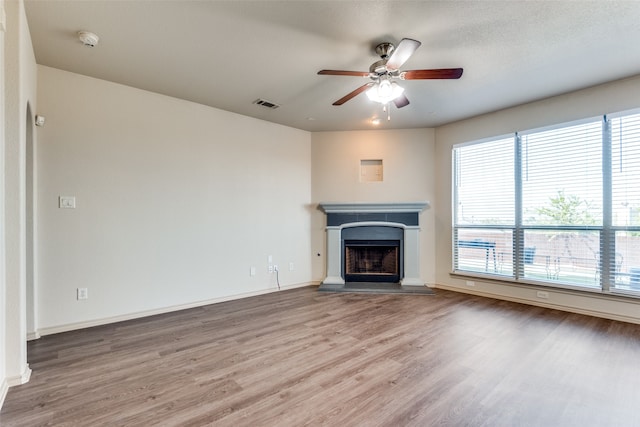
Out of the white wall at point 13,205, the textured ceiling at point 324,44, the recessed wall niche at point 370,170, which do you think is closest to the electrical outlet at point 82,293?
the white wall at point 13,205

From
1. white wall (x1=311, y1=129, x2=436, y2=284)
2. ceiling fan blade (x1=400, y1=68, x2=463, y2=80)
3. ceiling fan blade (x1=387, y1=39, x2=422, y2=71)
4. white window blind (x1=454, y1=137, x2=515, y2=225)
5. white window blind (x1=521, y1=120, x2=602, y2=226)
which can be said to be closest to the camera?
ceiling fan blade (x1=387, y1=39, x2=422, y2=71)

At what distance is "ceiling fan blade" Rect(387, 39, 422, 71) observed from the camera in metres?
2.08

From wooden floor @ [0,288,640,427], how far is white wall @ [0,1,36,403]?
260 millimetres

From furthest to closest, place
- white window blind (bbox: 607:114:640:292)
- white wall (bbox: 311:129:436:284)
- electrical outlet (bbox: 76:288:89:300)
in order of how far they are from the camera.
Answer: white wall (bbox: 311:129:436:284), white window blind (bbox: 607:114:640:292), electrical outlet (bbox: 76:288:89:300)

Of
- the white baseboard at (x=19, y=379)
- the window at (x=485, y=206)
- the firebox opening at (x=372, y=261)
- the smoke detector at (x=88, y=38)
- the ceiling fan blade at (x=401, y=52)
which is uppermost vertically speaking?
the smoke detector at (x=88, y=38)

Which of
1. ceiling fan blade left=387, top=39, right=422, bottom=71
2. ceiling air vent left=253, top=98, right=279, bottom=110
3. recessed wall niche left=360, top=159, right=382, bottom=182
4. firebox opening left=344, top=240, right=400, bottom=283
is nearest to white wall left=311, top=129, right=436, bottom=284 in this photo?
recessed wall niche left=360, top=159, right=382, bottom=182

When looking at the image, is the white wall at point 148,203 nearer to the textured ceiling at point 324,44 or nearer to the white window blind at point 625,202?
the textured ceiling at point 324,44

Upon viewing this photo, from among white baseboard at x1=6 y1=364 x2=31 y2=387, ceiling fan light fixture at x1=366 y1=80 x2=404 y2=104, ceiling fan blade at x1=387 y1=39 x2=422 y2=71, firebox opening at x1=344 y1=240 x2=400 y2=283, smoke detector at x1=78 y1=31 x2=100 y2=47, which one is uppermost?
smoke detector at x1=78 y1=31 x2=100 y2=47

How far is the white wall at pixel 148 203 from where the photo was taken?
9.80ft

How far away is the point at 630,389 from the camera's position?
1970 mm

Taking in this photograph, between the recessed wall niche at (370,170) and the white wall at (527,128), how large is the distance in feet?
3.38

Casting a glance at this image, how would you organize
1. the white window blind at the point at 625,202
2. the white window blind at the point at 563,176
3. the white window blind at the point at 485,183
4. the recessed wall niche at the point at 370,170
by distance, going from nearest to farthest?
the white window blind at the point at 625,202
the white window blind at the point at 563,176
the white window blind at the point at 485,183
the recessed wall niche at the point at 370,170

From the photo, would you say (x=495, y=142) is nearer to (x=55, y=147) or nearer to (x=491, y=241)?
(x=491, y=241)

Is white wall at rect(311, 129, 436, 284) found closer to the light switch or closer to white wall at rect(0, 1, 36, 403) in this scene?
the light switch
